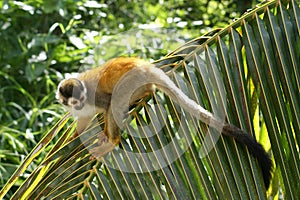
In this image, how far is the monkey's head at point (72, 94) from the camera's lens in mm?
2059

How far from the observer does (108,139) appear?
157cm

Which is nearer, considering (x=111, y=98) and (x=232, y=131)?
(x=232, y=131)

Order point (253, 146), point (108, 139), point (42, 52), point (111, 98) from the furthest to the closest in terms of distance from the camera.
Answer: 1. point (42, 52)
2. point (111, 98)
3. point (108, 139)
4. point (253, 146)

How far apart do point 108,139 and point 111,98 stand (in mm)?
458

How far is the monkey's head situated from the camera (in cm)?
206

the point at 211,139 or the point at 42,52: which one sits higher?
the point at 211,139

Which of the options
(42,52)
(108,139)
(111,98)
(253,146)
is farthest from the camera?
(42,52)

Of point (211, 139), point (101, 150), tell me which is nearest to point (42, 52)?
point (101, 150)

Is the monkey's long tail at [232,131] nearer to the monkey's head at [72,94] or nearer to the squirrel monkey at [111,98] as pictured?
the squirrel monkey at [111,98]

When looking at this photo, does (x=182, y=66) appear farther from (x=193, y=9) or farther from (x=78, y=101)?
(x=193, y=9)

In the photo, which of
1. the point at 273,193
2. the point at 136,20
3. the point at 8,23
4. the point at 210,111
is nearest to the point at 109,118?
the point at 210,111

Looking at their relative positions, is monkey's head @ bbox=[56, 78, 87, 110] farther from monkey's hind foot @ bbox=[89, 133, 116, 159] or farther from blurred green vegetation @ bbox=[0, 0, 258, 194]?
blurred green vegetation @ bbox=[0, 0, 258, 194]

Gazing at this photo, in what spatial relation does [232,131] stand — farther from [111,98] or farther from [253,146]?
[111,98]

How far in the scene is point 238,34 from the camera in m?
1.52
